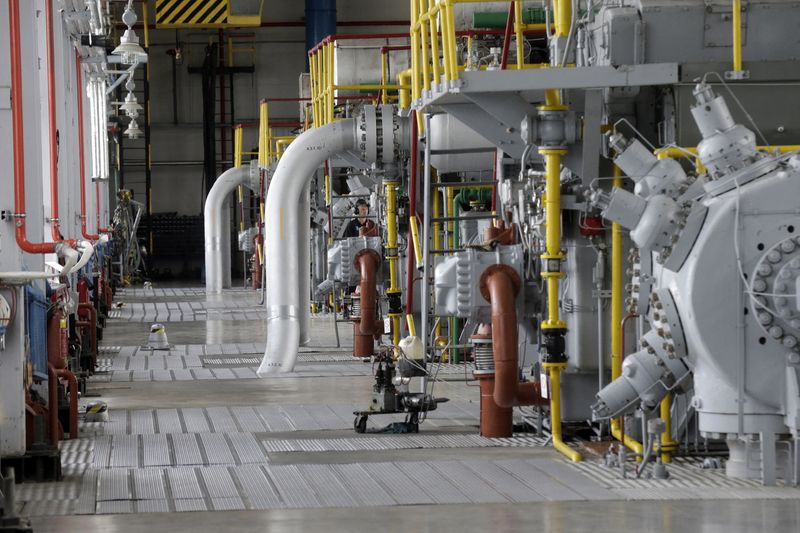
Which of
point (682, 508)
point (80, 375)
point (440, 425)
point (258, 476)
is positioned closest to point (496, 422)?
point (440, 425)

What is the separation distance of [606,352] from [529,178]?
144 cm

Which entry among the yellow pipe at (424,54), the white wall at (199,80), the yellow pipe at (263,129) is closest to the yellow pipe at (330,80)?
the yellow pipe at (424,54)

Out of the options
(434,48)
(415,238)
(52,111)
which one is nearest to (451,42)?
(434,48)

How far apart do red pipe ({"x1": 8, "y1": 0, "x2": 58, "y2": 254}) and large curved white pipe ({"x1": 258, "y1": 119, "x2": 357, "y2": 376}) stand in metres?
5.43

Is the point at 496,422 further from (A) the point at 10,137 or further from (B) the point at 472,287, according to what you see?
(A) the point at 10,137

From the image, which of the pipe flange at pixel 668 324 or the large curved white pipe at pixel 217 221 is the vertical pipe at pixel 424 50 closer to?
the pipe flange at pixel 668 324

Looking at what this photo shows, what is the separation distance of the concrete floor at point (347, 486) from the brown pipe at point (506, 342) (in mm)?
354

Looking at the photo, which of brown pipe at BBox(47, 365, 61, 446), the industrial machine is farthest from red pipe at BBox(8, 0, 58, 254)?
the industrial machine

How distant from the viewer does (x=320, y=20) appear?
3475cm

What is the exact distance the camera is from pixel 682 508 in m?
7.60

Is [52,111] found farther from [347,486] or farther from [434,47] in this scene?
[347,486]

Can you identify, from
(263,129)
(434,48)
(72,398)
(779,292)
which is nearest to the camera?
(779,292)

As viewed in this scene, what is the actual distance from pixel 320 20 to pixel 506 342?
25889 mm

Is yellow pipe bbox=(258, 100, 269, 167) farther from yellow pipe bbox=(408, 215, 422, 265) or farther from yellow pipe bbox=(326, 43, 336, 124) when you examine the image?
yellow pipe bbox=(408, 215, 422, 265)
